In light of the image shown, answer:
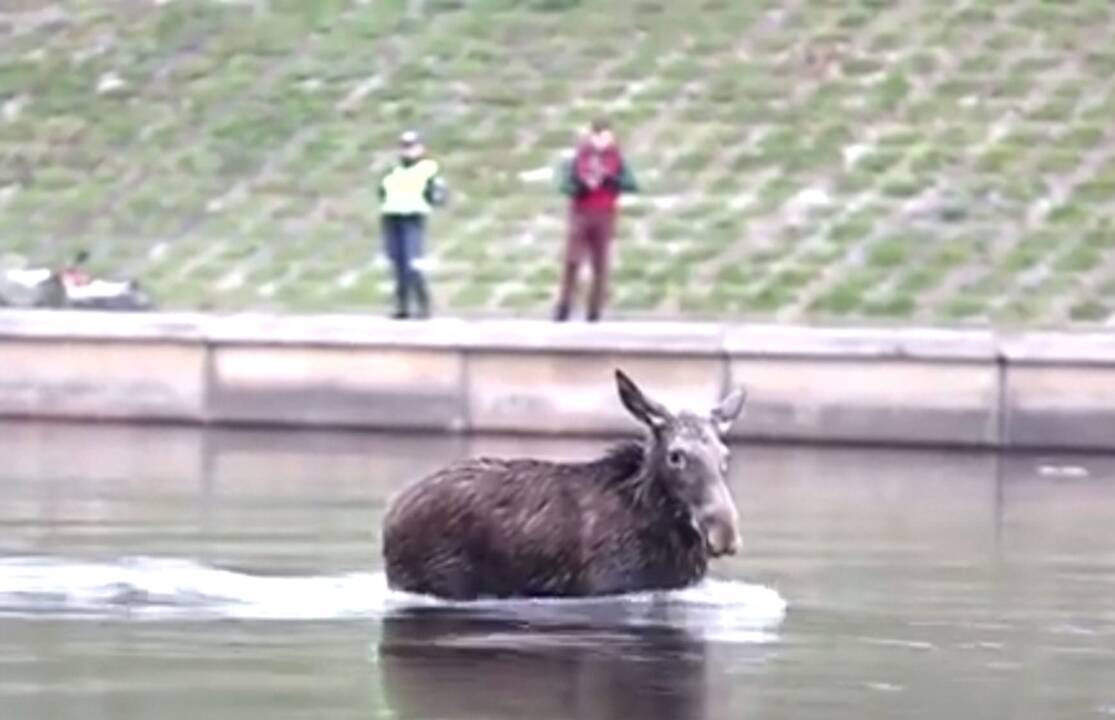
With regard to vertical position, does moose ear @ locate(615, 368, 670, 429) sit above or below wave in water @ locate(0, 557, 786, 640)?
above

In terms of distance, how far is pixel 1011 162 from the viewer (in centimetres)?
A: 3816

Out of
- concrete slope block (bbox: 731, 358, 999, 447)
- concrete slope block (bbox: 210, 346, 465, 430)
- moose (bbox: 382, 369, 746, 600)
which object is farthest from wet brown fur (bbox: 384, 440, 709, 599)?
concrete slope block (bbox: 210, 346, 465, 430)

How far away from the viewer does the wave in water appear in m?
16.7

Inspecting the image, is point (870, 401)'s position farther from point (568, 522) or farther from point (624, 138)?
point (568, 522)

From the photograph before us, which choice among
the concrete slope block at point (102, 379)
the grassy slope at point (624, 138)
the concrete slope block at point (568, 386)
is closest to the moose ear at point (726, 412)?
the concrete slope block at point (568, 386)

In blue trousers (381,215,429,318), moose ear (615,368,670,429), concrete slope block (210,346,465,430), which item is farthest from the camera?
blue trousers (381,215,429,318)

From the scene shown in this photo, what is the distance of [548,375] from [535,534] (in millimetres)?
12360

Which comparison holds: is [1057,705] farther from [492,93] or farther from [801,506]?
[492,93]

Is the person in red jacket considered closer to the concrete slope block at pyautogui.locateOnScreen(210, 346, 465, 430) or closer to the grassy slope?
the grassy slope

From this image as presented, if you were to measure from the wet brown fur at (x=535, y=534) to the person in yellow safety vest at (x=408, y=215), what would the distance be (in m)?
15.8

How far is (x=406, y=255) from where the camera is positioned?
33.0 m

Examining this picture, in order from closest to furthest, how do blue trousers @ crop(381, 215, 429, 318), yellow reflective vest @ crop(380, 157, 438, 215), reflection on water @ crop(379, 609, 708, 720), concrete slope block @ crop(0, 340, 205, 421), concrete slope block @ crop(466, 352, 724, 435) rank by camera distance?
reflection on water @ crop(379, 609, 708, 720) → concrete slope block @ crop(466, 352, 724, 435) → concrete slope block @ crop(0, 340, 205, 421) → blue trousers @ crop(381, 215, 429, 318) → yellow reflective vest @ crop(380, 157, 438, 215)

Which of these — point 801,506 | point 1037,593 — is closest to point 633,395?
point 1037,593

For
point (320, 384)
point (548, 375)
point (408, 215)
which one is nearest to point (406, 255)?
point (408, 215)
